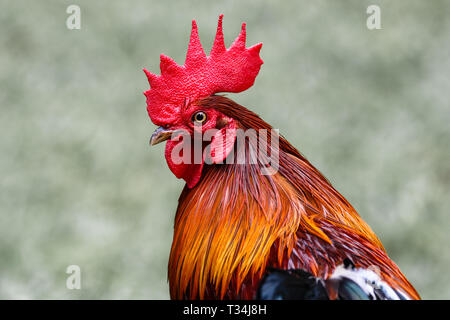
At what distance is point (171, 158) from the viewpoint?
2248mm

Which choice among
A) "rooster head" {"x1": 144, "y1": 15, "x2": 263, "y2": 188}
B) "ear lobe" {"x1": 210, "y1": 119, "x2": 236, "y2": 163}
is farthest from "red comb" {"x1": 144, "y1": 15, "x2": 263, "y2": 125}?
"ear lobe" {"x1": 210, "y1": 119, "x2": 236, "y2": 163}

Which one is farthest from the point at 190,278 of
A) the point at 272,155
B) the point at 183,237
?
the point at 272,155

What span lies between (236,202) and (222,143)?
0.88ft

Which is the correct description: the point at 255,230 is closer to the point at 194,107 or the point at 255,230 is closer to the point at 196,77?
the point at 194,107

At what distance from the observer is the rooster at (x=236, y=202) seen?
205cm

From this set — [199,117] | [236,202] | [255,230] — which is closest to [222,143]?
[199,117]

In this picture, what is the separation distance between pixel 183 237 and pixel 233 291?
13.4 inches

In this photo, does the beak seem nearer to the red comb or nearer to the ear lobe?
the red comb

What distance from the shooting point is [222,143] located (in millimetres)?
2180

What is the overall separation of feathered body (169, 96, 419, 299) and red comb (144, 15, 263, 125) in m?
0.08

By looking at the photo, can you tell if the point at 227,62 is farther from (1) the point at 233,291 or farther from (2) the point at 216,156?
(1) the point at 233,291

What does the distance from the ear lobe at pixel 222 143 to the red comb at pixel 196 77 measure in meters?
0.19

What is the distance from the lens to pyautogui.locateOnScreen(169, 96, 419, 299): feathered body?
204 centimetres

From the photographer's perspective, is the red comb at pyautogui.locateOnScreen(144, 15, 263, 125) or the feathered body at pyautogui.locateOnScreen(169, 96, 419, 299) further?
the red comb at pyautogui.locateOnScreen(144, 15, 263, 125)
